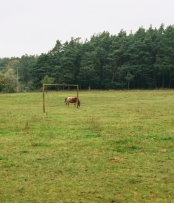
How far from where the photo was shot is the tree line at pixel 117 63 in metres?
63.4

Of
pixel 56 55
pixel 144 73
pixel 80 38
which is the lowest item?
pixel 144 73

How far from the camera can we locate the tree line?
63406mm

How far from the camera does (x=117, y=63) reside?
7156 centimetres

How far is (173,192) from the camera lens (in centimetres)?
535

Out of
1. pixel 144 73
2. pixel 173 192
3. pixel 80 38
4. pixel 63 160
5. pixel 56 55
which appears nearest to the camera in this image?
pixel 173 192

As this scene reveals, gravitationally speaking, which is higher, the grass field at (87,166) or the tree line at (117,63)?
the tree line at (117,63)

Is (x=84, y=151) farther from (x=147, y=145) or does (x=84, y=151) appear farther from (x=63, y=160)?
(x=147, y=145)

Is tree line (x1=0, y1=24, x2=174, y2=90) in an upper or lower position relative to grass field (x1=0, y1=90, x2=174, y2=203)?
upper

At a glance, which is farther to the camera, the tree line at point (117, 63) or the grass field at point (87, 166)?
the tree line at point (117, 63)

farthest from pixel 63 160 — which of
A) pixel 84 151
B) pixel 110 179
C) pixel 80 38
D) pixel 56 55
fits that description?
pixel 80 38

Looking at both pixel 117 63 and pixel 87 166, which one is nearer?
pixel 87 166

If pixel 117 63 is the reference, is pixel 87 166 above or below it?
below

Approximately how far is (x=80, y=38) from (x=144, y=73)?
27.3m

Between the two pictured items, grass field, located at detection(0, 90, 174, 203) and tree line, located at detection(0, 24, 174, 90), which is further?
tree line, located at detection(0, 24, 174, 90)
